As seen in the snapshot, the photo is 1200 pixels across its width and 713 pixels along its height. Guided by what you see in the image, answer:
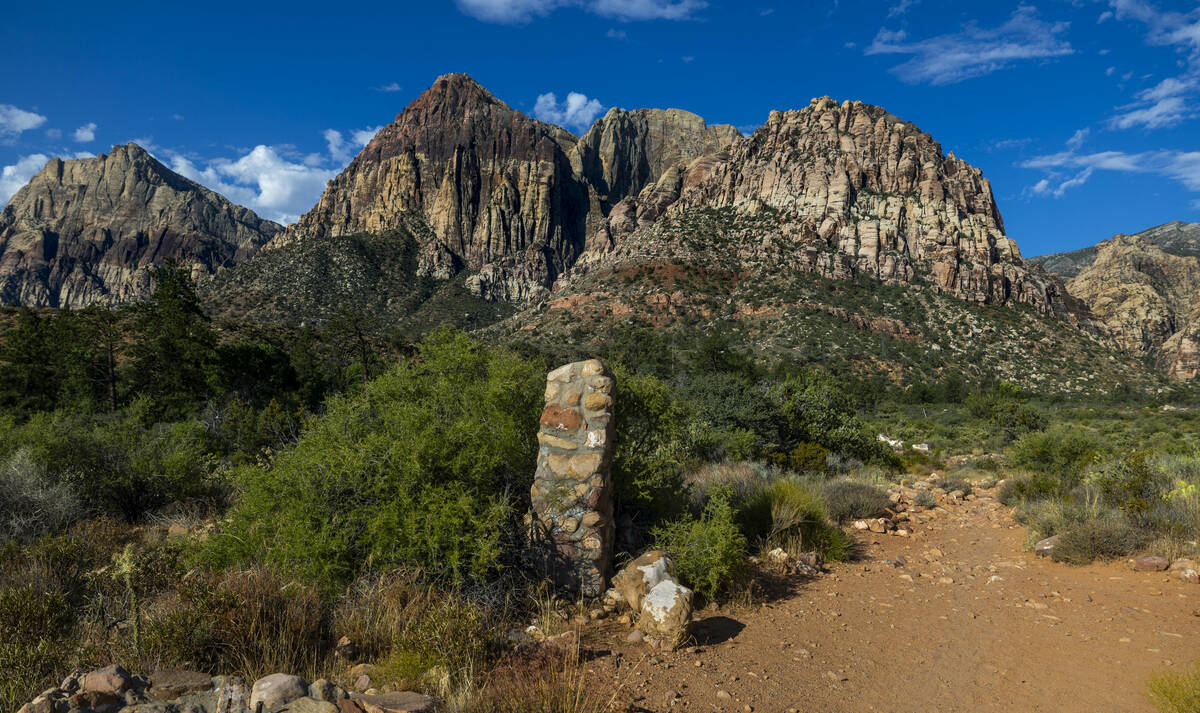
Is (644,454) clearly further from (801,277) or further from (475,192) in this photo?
A: (475,192)

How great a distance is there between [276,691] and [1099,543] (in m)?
10.1

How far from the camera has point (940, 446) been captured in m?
23.2

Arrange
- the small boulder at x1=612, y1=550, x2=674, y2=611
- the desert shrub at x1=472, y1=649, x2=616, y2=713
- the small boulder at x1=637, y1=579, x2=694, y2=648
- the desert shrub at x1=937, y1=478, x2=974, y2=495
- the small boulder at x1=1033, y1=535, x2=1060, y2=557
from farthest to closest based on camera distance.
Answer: the desert shrub at x1=937, y1=478, x2=974, y2=495 < the small boulder at x1=1033, y1=535, x2=1060, y2=557 < the small boulder at x1=612, y1=550, x2=674, y2=611 < the small boulder at x1=637, y1=579, x2=694, y2=648 < the desert shrub at x1=472, y1=649, x2=616, y2=713

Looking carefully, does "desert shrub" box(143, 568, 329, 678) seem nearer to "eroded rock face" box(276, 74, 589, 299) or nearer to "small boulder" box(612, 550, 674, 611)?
"small boulder" box(612, 550, 674, 611)

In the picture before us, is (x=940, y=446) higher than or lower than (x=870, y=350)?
lower

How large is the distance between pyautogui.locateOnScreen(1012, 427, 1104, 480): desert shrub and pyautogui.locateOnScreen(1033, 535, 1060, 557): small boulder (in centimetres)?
512

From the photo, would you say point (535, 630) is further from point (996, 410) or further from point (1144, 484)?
point (996, 410)

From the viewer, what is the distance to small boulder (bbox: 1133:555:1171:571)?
22.8ft

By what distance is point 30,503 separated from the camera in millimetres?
7086

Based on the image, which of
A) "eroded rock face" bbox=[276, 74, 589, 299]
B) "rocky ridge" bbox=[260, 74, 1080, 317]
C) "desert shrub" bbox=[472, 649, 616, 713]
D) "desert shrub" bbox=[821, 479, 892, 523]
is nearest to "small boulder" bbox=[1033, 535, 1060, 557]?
"desert shrub" bbox=[821, 479, 892, 523]

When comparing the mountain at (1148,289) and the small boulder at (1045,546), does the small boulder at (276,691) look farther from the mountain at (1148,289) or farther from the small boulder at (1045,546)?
the mountain at (1148,289)

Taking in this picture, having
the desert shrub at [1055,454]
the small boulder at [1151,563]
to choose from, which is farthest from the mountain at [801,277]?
the small boulder at [1151,563]

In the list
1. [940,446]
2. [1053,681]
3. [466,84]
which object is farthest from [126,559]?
[466,84]

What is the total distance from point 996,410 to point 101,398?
141 ft
